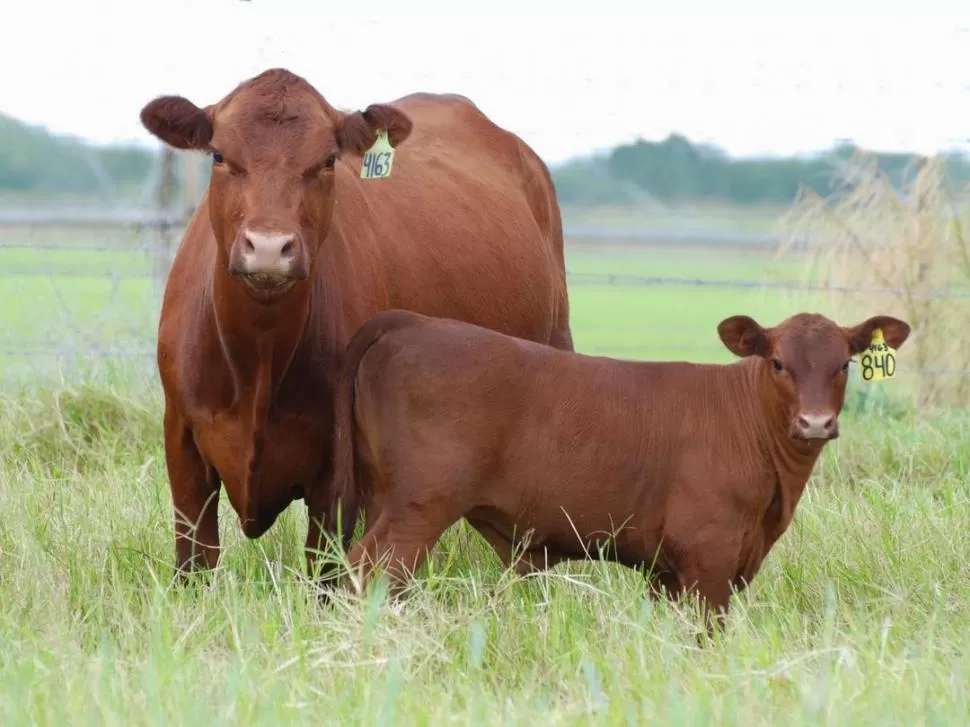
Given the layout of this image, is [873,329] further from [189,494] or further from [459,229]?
[189,494]

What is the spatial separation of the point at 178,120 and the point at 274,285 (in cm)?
76

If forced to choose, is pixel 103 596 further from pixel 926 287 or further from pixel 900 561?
pixel 926 287

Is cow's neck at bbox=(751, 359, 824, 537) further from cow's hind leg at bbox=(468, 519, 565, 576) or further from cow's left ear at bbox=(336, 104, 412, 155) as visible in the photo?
cow's left ear at bbox=(336, 104, 412, 155)

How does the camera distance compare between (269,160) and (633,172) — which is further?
(633,172)

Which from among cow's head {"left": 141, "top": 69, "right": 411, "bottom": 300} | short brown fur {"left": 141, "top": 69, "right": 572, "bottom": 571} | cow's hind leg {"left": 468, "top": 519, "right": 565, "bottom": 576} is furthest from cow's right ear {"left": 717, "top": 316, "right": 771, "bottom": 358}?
cow's head {"left": 141, "top": 69, "right": 411, "bottom": 300}

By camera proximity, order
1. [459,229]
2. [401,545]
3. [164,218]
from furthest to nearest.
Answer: [164,218]
[459,229]
[401,545]

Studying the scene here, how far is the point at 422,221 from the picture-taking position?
5996mm

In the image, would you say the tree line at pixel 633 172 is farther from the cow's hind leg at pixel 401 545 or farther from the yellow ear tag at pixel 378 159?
the cow's hind leg at pixel 401 545

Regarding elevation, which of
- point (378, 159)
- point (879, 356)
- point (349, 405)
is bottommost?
point (349, 405)

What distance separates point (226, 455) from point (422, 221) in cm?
145

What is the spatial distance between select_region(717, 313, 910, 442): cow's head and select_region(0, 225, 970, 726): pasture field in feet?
1.92

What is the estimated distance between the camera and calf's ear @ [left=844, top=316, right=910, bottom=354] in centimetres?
509

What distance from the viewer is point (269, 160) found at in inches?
179

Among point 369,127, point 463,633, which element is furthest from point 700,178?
point 463,633
